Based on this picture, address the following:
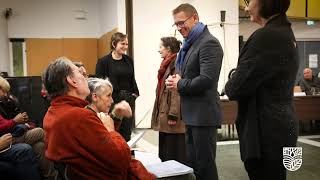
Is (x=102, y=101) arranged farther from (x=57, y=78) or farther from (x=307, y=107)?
(x=307, y=107)

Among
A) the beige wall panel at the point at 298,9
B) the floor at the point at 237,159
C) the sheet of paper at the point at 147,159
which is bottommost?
the floor at the point at 237,159

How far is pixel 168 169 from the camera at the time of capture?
6.68ft

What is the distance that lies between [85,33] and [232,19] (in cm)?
361

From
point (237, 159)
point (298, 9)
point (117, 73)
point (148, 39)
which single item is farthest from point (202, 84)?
point (298, 9)

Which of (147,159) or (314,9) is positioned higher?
(314,9)

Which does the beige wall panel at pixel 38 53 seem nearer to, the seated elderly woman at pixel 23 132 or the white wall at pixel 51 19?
the white wall at pixel 51 19

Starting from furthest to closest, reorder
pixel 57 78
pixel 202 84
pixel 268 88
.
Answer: pixel 202 84 → pixel 57 78 → pixel 268 88

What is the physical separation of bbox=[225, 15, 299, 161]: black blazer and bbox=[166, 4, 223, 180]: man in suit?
60cm

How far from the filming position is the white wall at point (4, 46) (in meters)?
8.47

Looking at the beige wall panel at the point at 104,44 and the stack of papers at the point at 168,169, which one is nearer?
the stack of papers at the point at 168,169

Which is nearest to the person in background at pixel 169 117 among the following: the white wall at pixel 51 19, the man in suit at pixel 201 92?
the man in suit at pixel 201 92

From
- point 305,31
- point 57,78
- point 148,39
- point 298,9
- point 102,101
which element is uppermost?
point 298,9

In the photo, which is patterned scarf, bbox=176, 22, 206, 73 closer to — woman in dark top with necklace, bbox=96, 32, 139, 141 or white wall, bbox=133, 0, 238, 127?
woman in dark top with necklace, bbox=96, 32, 139, 141

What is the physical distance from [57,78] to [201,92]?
34.0 inches
